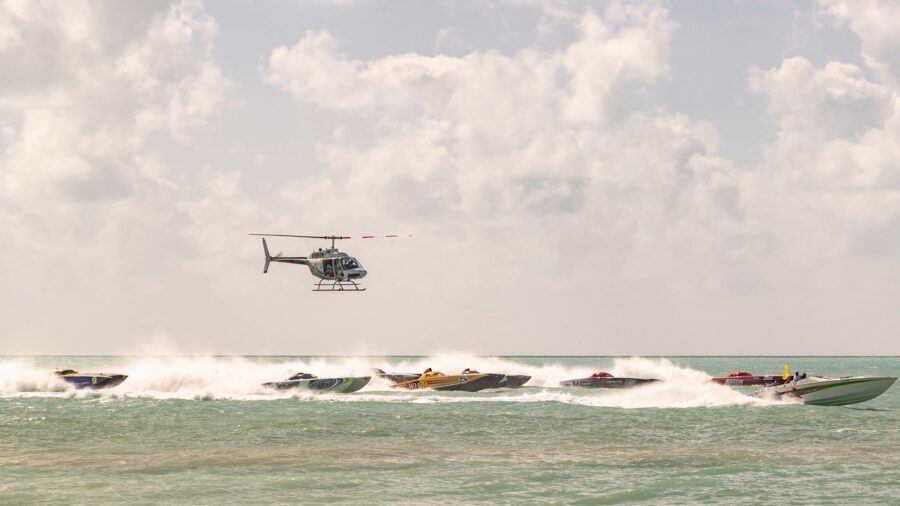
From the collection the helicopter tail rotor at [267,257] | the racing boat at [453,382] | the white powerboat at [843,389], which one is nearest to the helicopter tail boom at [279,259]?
the helicopter tail rotor at [267,257]

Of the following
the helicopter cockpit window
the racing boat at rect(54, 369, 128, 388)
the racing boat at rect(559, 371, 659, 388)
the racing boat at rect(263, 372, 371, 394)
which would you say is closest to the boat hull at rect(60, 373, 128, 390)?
the racing boat at rect(54, 369, 128, 388)

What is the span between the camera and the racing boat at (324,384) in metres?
67.2

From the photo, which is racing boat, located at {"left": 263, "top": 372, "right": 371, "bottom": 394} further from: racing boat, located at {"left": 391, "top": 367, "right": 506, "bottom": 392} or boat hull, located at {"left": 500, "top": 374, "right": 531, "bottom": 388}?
boat hull, located at {"left": 500, "top": 374, "right": 531, "bottom": 388}

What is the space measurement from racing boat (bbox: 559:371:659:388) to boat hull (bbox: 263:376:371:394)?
18.1 metres

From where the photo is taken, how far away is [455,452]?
107 ft

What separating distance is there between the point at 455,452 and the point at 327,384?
119 ft

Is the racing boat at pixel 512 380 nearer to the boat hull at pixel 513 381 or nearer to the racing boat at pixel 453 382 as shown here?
the boat hull at pixel 513 381

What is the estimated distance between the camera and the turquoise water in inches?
960

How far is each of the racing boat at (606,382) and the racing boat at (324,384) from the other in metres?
18.1

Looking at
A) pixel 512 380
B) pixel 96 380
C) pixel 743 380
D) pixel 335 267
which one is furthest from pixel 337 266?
pixel 743 380

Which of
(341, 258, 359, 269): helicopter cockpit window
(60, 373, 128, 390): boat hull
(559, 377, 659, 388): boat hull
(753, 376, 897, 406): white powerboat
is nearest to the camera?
(753, 376, 897, 406): white powerboat

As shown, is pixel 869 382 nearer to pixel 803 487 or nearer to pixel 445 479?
pixel 803 487

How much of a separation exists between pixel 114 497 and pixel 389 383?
2148 inches

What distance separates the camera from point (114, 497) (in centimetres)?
2369
